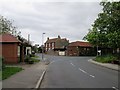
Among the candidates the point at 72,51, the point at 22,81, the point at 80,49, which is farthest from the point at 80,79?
the point at 72,51

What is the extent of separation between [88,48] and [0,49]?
79866 mm

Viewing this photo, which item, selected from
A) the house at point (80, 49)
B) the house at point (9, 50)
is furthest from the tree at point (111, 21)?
the house at point (80, 49)

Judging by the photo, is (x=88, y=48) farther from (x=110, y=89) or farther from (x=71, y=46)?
(x=110, y=89)

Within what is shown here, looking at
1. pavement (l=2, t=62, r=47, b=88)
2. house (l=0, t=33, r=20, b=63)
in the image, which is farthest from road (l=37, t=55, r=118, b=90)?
house (l=0, t=33, r=20, b=63)

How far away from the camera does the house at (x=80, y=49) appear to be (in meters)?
112

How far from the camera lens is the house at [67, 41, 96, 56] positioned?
369 ft

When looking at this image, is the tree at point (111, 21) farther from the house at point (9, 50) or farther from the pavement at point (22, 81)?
the pavement at point (22, 81)

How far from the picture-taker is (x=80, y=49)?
115312mm

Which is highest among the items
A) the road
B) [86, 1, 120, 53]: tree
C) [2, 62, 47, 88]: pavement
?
[86, 1, 120, 53]: tree

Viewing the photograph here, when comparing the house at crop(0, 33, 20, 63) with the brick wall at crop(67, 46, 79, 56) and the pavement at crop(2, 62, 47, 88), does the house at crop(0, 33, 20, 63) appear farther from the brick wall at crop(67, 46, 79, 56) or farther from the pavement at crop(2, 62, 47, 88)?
the brick wall at crop(67, 46, 79, 56)

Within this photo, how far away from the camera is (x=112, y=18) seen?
39375mm

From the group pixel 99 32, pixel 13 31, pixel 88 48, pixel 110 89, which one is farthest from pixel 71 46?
pixel 110 89

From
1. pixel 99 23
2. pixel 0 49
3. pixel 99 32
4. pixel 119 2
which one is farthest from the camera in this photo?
pixel 99 32

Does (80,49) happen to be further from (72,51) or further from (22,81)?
(22,81)
